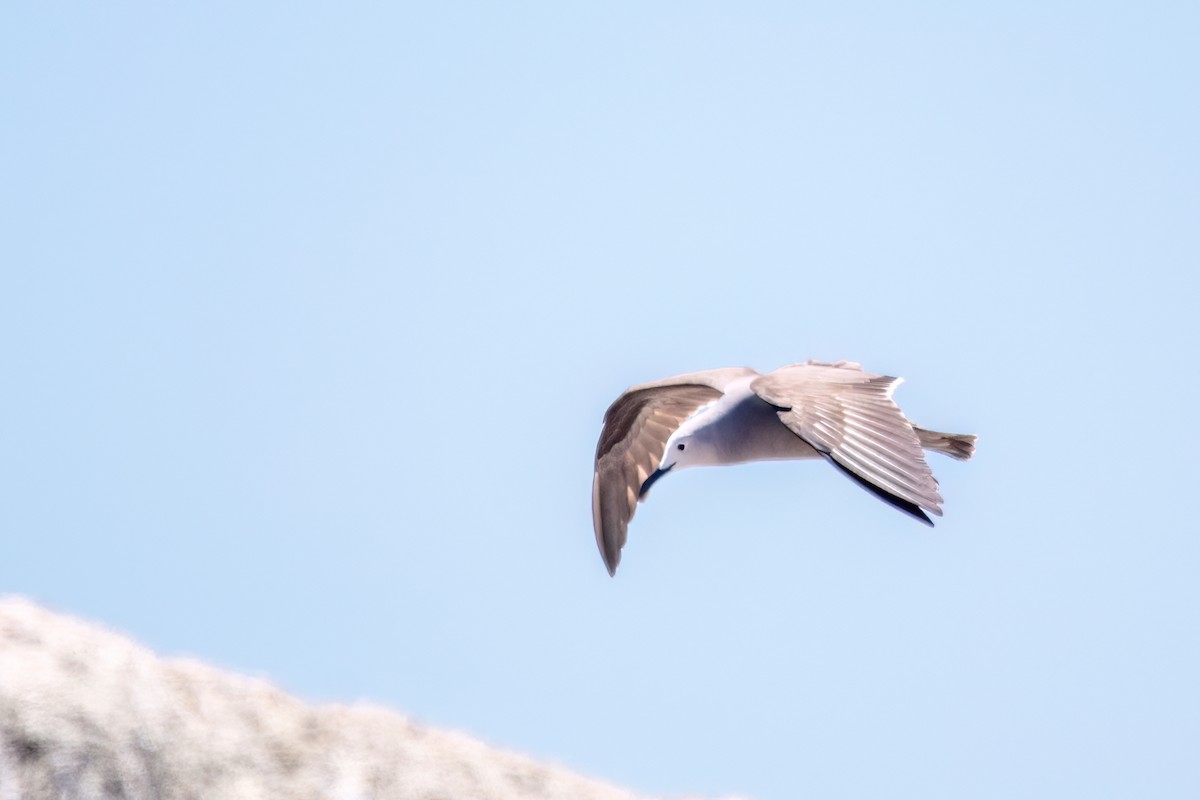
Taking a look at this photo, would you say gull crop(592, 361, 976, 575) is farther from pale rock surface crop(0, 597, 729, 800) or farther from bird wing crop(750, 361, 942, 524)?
pale rock surface crop(0, 597, 729, 800)

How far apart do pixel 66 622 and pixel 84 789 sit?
1333mm

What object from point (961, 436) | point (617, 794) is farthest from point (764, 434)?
point (617, 794)

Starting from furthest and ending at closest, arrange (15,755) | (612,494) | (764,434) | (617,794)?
(612,494), (764,434), (617,794), (15,755)

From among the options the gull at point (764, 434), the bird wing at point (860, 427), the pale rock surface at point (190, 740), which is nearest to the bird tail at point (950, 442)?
the gull at point (764, 434)

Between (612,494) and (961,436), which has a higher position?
(961,436)

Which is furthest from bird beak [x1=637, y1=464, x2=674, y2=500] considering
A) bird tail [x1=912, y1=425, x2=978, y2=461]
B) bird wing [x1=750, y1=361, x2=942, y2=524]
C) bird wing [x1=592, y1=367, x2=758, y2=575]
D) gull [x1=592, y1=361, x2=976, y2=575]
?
bird tail [x1=912, y1=425, x2=978, y2=461]

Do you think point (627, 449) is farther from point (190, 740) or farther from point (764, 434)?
point (190, 740)

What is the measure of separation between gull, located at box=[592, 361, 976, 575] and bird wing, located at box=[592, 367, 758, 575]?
0.01m

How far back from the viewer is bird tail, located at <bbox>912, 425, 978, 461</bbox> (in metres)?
14.1

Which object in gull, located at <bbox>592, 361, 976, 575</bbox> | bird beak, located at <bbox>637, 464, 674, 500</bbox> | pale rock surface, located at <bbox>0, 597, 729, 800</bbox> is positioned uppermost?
gull, located at <bbox>592, 361, 976, 575</bbox>

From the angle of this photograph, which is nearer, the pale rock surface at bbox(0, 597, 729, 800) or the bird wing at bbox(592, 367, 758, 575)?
the pale rock surface at bbox(0, 597, 729, 800)

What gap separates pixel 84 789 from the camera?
26.1 feet

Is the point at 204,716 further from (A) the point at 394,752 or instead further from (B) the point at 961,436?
(B) the point at 961,436

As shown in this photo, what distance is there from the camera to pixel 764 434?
13.5m
